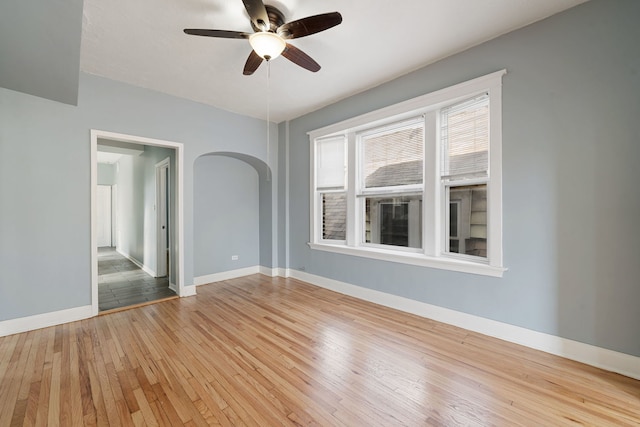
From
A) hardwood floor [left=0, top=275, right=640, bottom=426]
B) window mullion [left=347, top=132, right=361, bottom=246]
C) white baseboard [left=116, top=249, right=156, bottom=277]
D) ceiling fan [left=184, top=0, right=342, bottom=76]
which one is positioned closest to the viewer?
hardwood floor [left=0, top=275, right=640, bottom=426]

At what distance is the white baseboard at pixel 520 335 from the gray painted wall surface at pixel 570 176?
62mm

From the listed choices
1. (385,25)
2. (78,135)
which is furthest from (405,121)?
(78,135)

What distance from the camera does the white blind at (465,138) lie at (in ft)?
8.86

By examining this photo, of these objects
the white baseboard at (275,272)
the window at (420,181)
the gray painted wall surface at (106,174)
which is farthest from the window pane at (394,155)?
the gray painted wall surface at (106,174)

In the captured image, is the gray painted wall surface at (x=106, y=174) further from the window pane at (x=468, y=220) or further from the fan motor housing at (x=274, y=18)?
the window pane at (x=468, y=220)

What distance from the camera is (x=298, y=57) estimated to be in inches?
94.7

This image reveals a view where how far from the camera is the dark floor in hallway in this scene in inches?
144

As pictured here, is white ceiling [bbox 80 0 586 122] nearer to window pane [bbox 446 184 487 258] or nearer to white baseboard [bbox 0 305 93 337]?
window pane [bbox 446 184 487 258]

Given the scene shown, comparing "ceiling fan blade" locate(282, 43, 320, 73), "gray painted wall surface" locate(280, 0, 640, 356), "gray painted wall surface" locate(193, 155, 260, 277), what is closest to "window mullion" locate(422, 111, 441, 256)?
"gray painted wall surface" locate(280, 0, 640, 356)

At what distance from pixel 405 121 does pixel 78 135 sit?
3.96 m

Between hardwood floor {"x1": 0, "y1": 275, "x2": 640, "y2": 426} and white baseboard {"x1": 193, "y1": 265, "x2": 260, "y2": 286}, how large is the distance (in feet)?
4.90

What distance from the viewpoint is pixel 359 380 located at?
1.96 m

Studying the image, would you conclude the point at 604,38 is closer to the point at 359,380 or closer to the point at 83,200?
the point at 359,380

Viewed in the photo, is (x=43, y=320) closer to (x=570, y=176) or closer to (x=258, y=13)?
(x=258, y=13)
